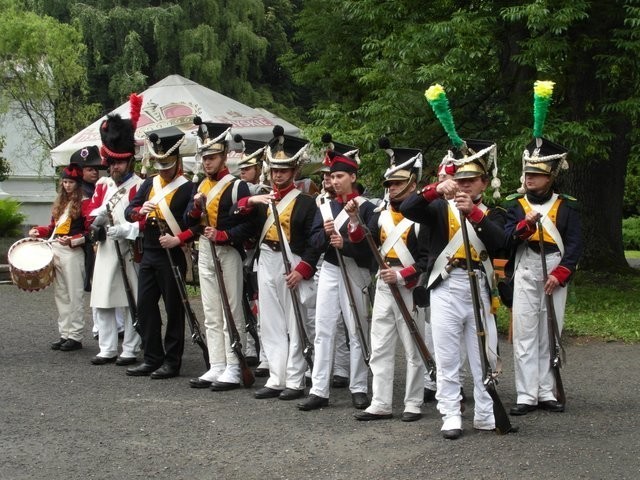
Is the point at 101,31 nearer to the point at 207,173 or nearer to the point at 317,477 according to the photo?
the point at 207,173

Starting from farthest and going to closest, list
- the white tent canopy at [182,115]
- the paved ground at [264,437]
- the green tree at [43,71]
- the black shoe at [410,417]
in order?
the green tree at [43,71] < the white tent canopy at [182,115] < the black shoe at [410,417] < the paved ground at [264,437]

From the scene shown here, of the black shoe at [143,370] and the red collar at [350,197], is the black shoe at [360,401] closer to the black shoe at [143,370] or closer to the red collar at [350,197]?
the red collar at [350,197]

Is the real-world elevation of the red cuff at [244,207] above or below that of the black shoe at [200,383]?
above

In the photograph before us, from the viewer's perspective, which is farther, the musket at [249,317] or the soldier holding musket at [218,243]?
the musket at [249,317]

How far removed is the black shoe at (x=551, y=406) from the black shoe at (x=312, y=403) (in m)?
1.67

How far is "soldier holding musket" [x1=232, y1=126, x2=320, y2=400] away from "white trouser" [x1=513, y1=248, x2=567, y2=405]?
1666 mm

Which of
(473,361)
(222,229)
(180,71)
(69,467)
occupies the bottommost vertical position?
(69,467)

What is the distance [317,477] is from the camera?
6.82 meters

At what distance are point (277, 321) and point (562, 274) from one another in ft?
7.86

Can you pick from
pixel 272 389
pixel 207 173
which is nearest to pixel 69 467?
pixel 272 389

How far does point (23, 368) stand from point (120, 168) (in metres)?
2.12

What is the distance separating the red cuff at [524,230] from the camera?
8398 mm

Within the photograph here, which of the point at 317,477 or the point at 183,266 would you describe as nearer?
the point at 317,477

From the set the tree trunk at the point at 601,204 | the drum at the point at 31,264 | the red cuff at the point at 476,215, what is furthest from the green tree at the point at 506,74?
the red cuff at the point at 476,215
